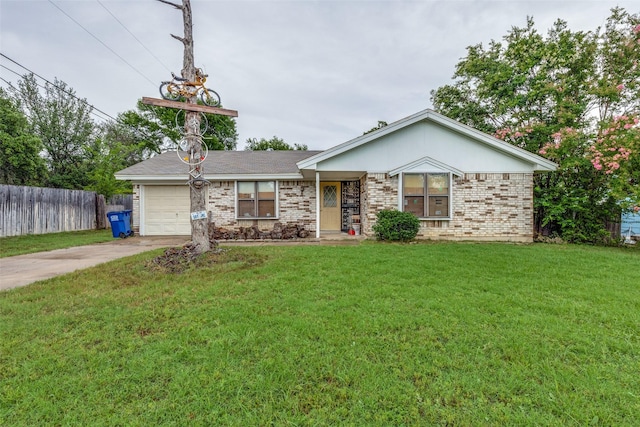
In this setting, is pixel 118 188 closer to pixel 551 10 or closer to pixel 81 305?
pixel 81 305

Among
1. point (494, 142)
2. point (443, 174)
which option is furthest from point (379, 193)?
point (494, 142)

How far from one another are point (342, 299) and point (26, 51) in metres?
16.1

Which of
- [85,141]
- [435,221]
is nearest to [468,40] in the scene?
[435,221]

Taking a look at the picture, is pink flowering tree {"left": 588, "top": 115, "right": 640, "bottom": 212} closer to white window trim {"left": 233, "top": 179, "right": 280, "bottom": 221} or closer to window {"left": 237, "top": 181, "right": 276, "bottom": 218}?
white window trim {"left": 233, "top": 179, "right": 280, "bottom": 221}

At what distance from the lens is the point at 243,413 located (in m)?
1.80

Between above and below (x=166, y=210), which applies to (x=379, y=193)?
above

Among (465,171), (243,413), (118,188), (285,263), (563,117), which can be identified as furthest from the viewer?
(118,188)

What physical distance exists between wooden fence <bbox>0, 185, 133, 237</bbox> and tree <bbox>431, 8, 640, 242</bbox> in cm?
1917

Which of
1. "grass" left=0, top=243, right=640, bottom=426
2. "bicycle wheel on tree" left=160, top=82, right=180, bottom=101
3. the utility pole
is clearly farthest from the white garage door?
"grass" left=0, top=243, right=640, bottom=426

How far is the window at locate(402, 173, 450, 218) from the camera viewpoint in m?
9.35

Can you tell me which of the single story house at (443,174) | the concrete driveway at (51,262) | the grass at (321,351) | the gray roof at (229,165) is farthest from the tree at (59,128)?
the grass at (321,351)

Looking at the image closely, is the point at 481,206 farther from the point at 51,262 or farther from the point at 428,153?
the point at 51,262

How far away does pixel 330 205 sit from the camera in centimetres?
1180

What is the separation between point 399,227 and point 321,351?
22.2ft
